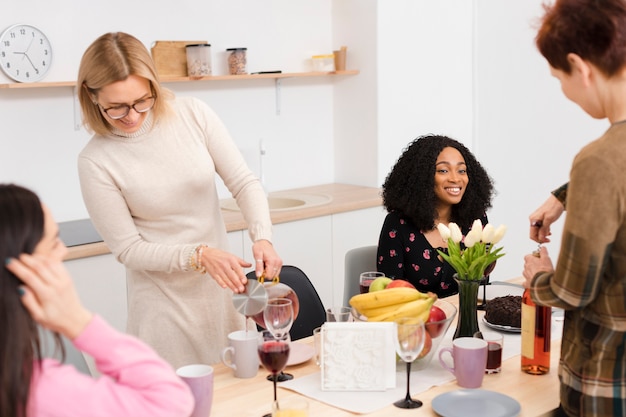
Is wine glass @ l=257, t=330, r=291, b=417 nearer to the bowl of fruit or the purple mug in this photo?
the purple mug

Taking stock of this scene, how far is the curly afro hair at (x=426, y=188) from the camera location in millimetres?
2754

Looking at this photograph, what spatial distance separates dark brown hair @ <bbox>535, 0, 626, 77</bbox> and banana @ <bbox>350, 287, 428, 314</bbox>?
0.66 metres

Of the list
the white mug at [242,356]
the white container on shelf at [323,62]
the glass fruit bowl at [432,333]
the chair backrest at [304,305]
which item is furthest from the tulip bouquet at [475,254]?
the white container on shelf at [323,62]

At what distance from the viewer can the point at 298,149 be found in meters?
4.46

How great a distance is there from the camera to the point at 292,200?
4.14 meters

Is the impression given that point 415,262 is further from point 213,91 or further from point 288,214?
point 213,91

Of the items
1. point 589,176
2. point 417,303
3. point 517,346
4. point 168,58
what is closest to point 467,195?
point 517,346

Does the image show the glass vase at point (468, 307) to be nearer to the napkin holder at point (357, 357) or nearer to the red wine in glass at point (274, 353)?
the napkin holder at point (357, 357)

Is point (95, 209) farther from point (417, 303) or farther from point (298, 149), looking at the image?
point (298, 149)

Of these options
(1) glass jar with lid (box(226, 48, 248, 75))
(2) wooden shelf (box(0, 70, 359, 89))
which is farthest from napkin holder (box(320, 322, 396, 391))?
(1) glass jar with lid (box(226, 48, 248, 75))

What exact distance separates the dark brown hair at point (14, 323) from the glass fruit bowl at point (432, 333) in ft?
3.23

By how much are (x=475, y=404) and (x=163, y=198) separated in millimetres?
1050

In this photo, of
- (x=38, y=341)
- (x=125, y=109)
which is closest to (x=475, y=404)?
(x=38, y=341)

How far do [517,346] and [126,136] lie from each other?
1.23 meters
